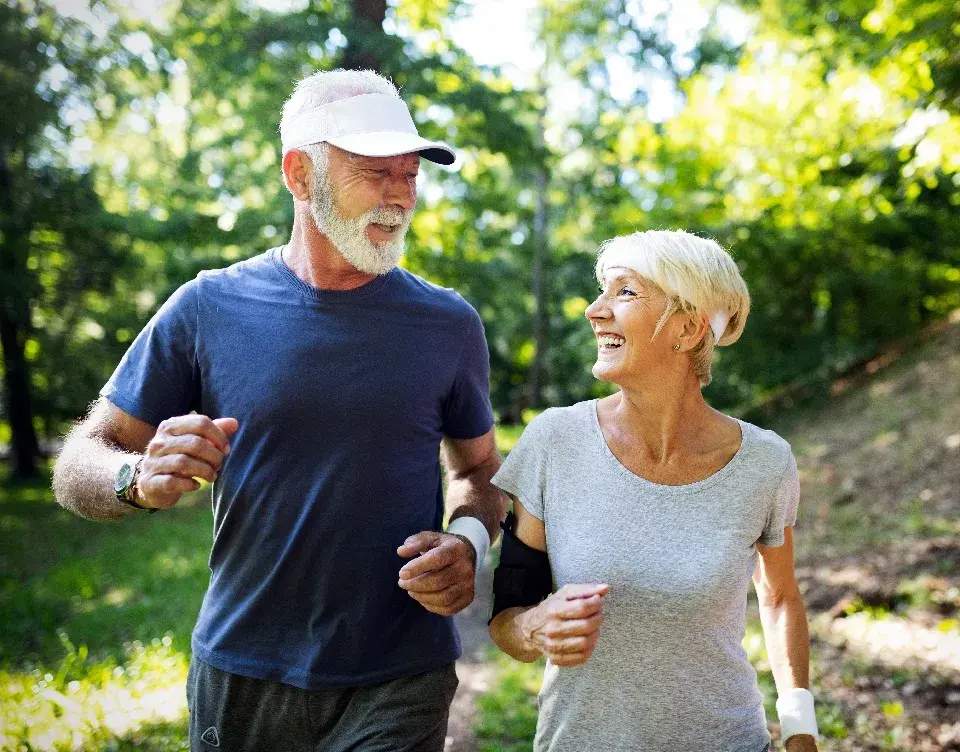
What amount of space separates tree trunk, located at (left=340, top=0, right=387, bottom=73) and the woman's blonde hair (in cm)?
625

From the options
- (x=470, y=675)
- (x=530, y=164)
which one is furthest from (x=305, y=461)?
(x=530, y=164)

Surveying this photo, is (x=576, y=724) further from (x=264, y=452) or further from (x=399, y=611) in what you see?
(x=264, y=452)

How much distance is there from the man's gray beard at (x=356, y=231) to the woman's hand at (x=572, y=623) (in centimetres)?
110

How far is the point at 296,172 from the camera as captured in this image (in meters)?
2.67

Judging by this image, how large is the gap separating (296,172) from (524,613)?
4.87ft

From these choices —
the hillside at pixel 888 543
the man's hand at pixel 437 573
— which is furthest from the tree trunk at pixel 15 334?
the man's hand at pixel 437 573

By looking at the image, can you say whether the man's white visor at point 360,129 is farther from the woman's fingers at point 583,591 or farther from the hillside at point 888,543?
the hillside at point 888,543

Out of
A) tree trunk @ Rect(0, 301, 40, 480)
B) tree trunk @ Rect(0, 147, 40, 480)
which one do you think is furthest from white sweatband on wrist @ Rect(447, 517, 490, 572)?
tree trunk @ Rect(0, 301, 40, 480)

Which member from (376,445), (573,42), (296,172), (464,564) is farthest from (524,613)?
(573,42)

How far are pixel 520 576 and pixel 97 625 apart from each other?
672cm

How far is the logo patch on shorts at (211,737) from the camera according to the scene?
2.46m

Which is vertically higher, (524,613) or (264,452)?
(264,452)

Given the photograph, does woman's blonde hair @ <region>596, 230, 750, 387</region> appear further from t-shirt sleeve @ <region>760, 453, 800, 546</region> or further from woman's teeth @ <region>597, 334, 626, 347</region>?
t-shirt sleeve @ <region>760, 453, 800, 546</region>

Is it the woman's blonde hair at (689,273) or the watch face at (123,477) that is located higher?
the woman's blonde hair at (689,273)
